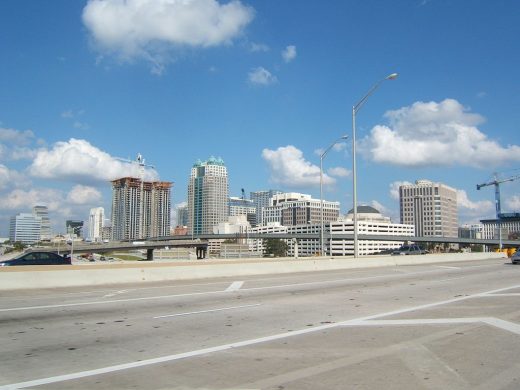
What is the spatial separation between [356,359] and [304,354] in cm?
82

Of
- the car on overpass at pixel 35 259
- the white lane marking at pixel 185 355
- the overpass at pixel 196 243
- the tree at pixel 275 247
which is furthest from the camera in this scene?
the tree at pixel 275 247

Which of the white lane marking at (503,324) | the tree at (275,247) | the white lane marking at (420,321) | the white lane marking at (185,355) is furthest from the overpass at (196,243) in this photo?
the white lane marking at (185,355)

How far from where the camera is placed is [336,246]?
563ft

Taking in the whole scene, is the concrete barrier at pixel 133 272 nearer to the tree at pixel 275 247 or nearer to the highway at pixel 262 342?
the highway at pixel 262 342

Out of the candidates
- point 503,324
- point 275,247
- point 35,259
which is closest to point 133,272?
point 35,259

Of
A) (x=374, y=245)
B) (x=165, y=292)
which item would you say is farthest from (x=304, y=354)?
(x=374, y=245)

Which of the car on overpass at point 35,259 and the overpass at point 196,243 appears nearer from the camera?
the car on overpass at point 35,259

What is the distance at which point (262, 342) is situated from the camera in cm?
875

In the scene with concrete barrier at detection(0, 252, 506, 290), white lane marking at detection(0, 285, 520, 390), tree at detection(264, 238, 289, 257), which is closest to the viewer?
white lane marking at detection(0, 285, 520, 390)

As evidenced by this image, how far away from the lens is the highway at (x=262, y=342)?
6.53 m

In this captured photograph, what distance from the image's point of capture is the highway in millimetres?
6527

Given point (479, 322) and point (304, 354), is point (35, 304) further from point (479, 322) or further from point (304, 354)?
point (479, 322)

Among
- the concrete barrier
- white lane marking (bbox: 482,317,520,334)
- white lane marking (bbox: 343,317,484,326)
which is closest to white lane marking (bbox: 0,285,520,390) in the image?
white lane marking (bbox: 482,317,520,334)

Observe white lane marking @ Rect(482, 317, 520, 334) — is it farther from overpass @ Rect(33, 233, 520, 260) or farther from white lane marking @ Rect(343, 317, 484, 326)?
overpass @ Rect(33, 233, 520, 260)
